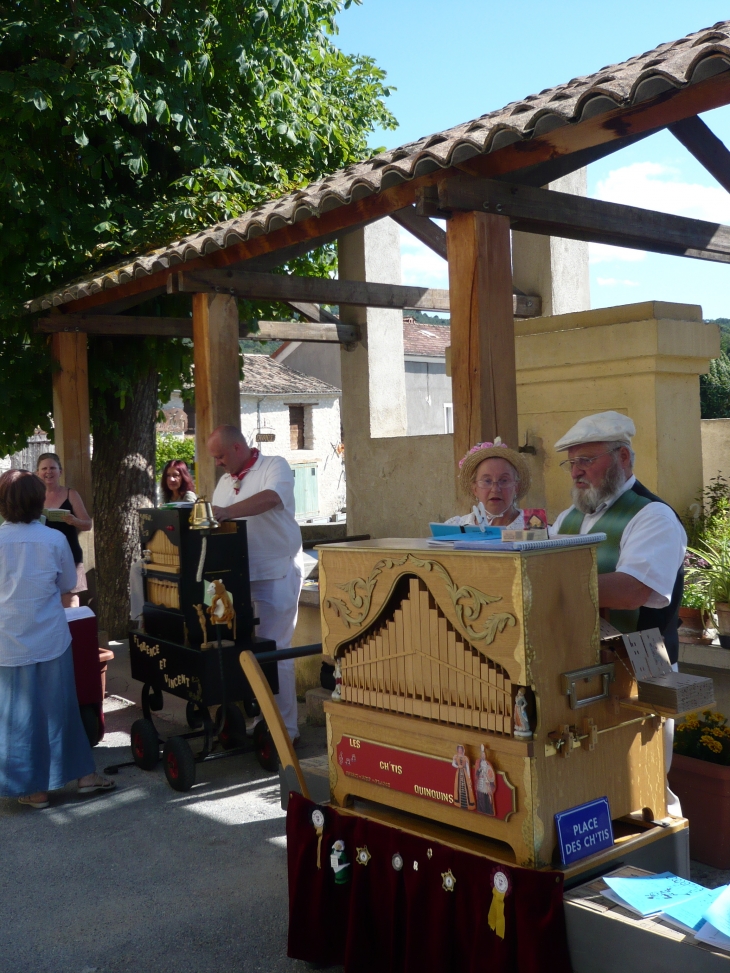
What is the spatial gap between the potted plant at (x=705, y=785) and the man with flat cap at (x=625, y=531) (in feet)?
2.35

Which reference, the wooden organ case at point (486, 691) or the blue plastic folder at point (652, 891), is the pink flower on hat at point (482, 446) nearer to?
the wooden organ case at point (486, 691)

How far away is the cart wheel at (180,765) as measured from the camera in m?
4.75

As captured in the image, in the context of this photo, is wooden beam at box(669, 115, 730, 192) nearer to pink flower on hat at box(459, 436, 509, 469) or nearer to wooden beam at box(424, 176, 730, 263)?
wooden beam at box(424, 176, 730, 263)

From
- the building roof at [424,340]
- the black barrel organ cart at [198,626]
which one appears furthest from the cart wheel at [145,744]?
the building roof at [424,340]

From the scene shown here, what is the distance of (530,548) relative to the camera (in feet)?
7.06

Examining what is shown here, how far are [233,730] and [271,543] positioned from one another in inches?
43.0

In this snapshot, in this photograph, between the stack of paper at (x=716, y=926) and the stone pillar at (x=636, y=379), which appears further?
the stone pillar at (x=636, y=379)

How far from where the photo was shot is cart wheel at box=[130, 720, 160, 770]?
5121mm

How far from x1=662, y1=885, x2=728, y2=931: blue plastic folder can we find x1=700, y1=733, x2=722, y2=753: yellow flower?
5.04ft

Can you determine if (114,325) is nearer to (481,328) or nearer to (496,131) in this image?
(481,328)

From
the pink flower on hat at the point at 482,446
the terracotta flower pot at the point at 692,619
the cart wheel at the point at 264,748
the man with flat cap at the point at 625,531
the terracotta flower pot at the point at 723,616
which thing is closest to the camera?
the man with flat cap at the point at 625,531

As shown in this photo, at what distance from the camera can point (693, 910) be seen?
2064 millimetres

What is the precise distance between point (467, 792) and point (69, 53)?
7426 mm

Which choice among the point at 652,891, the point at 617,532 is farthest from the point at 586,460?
the point at 652,891
